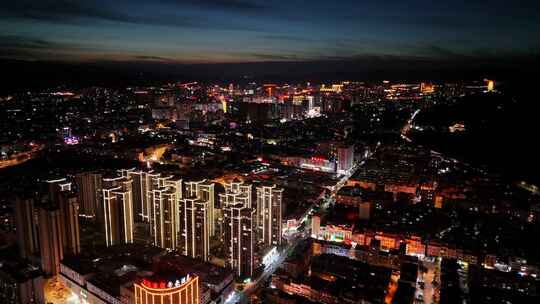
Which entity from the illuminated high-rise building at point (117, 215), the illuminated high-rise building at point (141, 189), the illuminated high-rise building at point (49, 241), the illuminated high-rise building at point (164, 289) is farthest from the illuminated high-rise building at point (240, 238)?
the illuminated high-rise building at point (49, 241)

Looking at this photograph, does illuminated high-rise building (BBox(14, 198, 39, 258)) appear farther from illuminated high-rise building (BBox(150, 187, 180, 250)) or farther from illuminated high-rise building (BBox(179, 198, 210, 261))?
illuminated high-rise building (BBox(179, 198, 210, 261))

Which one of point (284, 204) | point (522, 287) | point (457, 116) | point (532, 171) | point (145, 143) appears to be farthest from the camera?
point (457, 116)

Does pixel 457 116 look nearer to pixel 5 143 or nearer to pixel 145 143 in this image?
pixel 145 143

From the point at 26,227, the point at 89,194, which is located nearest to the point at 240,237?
the point at 26,227

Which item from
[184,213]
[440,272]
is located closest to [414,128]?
[440,272]

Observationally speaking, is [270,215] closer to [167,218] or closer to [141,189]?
[167,218]

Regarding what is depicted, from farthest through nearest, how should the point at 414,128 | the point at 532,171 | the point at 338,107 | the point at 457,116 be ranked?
the point at 338,107 → the point at 457,116 → the point at 414,128 → the point at 532,171
